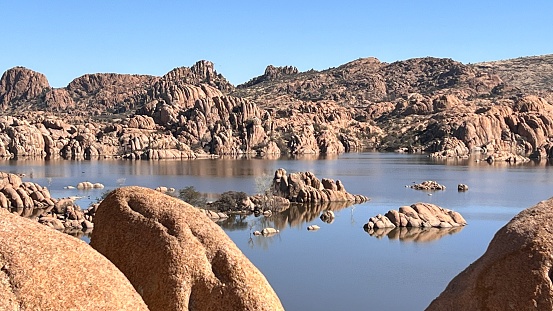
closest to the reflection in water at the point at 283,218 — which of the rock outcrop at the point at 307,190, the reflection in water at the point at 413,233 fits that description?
the rock outcrop at the point at 307,190

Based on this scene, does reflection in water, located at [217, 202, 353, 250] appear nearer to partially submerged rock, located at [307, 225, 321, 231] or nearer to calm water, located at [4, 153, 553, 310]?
calm water, located at [4, 153, 553, 310]

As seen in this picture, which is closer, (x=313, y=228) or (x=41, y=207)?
(x=313, y=228)

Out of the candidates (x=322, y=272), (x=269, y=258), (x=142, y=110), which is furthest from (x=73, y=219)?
(x=142, y=110)

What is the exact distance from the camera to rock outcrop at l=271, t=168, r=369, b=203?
199ft

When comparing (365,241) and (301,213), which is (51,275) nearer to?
(365,241)

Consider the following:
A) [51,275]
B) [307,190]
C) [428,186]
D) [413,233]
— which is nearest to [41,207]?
[307,190]

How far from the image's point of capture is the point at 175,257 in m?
8.17

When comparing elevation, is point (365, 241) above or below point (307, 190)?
below

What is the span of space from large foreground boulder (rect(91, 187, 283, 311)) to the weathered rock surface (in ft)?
123

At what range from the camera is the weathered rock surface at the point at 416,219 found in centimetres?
4609

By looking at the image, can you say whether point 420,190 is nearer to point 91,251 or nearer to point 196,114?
point 91,251

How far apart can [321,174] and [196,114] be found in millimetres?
74413

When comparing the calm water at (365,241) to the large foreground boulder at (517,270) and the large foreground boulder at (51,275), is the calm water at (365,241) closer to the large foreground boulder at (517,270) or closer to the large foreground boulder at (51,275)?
the large foreground boulder at (517,270)

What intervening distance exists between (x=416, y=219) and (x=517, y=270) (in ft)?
126
